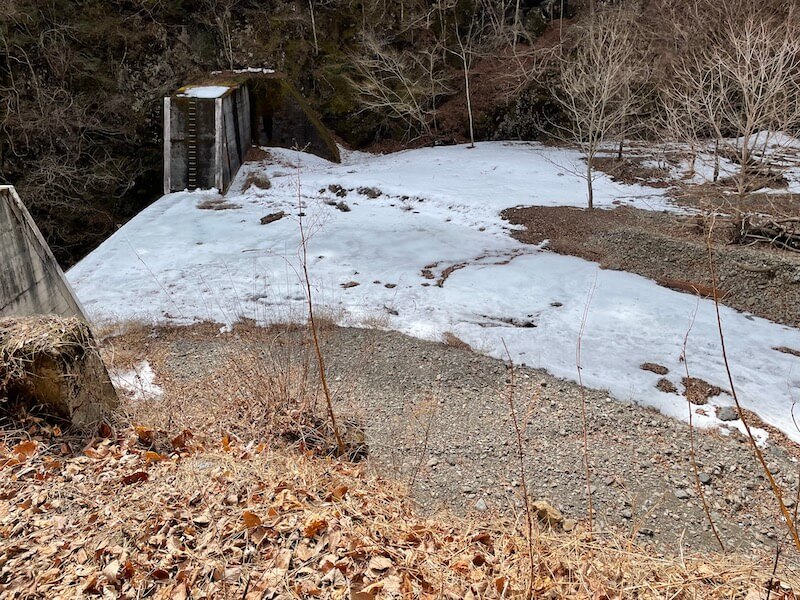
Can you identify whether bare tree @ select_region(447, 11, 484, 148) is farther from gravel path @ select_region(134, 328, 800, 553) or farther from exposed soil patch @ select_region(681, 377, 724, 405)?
gravel path @ select_region(134, 328, 800, 553)

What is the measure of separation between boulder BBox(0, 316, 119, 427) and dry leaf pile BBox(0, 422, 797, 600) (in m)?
0.29

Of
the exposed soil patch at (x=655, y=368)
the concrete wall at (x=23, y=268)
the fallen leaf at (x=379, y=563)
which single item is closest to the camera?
the fallen leaf at (x=379, y=563)

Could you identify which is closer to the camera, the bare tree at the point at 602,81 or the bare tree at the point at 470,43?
the bare tree at the point at 602,81

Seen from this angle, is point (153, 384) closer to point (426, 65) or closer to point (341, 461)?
point (341, 461)

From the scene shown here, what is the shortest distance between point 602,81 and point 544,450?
11.6m

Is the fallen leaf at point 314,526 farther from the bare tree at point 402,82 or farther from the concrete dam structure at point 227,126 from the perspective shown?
the bare tree at point 402,82

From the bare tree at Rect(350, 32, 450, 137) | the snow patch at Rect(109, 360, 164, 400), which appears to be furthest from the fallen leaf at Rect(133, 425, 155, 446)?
the bare tree at Rect(350, 32, 450, 137)

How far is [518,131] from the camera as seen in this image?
77.2ft

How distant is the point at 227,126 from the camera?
51.2 ft

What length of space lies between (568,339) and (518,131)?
18.1 meters

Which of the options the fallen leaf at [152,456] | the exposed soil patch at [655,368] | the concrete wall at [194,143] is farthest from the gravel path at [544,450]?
the concrete wall at [194,143]

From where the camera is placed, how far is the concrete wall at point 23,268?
226 inches

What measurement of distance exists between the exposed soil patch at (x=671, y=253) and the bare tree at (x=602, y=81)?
1.53 meters

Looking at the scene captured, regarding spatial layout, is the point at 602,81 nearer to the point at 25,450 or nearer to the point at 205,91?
the point at 205,91
